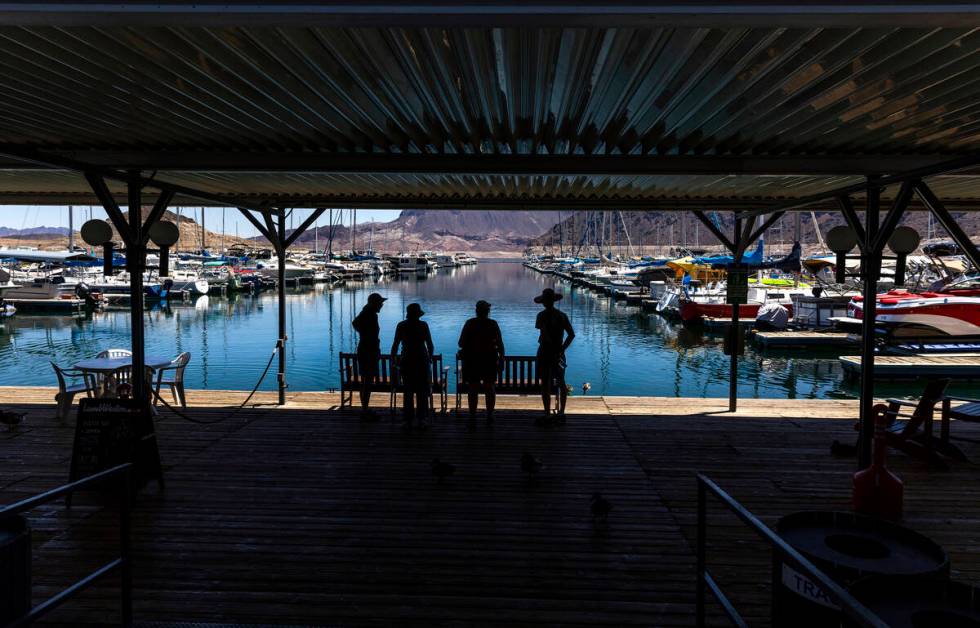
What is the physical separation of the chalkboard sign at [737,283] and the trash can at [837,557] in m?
5.89

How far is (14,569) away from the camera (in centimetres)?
296

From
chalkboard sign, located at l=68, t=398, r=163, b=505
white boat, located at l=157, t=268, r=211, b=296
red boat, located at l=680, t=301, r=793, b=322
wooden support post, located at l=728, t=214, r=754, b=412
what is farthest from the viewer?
white boat, located at l=157, t=268, r=211, b=296

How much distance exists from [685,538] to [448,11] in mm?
4235

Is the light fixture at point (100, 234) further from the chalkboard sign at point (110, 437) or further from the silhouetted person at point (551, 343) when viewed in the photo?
the silhouetted person at point (551, 343)

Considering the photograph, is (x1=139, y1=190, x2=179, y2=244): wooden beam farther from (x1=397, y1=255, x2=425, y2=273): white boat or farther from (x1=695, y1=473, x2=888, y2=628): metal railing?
(x1=397, y1=255, x2=425, y2=273): white boat

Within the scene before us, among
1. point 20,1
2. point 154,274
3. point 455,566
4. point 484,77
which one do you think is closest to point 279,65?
point 484,77

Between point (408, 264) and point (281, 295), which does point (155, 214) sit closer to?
point (281, 295)

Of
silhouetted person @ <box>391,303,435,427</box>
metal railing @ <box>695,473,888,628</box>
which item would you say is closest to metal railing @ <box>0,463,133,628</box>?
metal railing @ <box>695,473,888,628</box>

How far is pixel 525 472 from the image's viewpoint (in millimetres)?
6227

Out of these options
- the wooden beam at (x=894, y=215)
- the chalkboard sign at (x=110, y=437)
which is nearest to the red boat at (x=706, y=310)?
the wooden beam at (x=894, y=215)

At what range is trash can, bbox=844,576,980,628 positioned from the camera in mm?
2156

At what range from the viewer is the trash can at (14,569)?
2893 mm

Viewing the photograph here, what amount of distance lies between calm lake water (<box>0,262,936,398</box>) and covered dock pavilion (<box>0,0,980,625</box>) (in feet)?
39.6

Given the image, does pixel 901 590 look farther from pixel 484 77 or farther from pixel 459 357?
pixel 459 357
